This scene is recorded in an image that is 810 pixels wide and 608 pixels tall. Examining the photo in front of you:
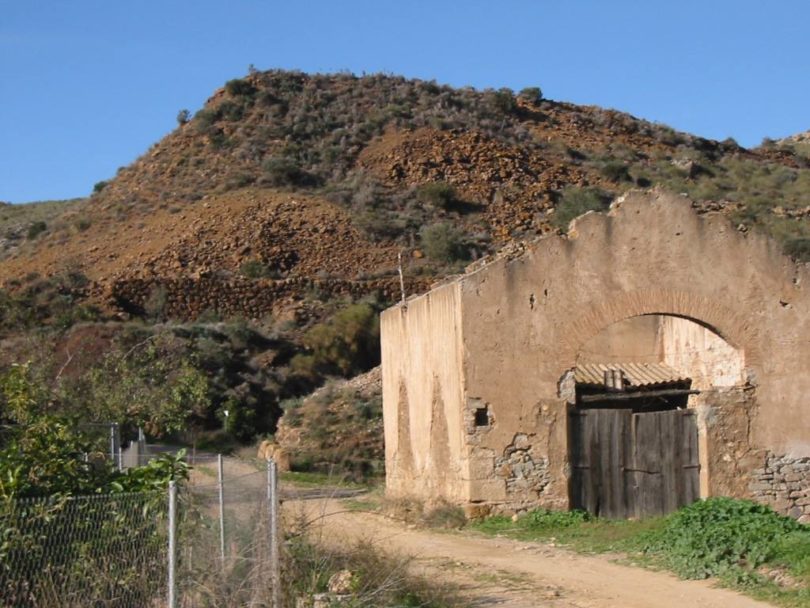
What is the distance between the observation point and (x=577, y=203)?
1876 inches

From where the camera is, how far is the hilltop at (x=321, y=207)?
40.2 meters

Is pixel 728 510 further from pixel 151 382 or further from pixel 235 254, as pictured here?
pixel 235 254

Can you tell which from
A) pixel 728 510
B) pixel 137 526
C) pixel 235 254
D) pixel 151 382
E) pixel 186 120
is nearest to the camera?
pixel 137 526

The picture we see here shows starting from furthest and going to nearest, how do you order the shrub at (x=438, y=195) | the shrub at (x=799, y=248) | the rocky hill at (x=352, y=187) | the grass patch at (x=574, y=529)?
the shrub at (x=438, y=195) < the rocky hill at (x=352, y=187) < the shrub at (x=799, y=248) < the grass patch at (x=574, y=529)

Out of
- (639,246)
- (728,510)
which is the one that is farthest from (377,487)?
(728,510)

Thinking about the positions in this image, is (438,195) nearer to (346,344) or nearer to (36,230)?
(346,344)

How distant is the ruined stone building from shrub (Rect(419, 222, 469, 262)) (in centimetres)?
2910

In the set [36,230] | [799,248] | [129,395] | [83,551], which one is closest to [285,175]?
[36,230]

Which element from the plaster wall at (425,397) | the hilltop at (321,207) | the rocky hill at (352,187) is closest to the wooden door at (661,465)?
the plaster wall at (425,397)

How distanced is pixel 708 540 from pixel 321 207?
3925 centimetres

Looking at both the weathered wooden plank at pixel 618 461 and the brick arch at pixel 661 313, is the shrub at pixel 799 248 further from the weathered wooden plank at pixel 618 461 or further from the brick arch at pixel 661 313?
the weathered wooden plank at pixel 618 461

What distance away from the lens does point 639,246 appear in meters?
16.3

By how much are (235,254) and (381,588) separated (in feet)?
126

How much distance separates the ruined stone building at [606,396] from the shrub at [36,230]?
1672 inches
